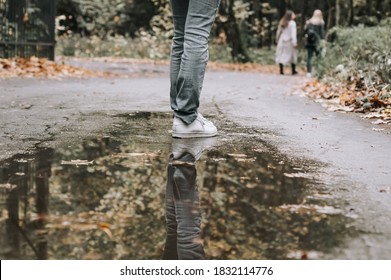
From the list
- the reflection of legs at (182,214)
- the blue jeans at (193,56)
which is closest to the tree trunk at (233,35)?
the blue jeans at (193,56)

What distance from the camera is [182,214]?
2715 mm

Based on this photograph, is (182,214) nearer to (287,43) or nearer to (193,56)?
(193,56)

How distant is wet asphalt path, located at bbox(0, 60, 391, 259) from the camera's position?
2834mm

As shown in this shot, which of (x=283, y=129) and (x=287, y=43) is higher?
(x=287, y=43)

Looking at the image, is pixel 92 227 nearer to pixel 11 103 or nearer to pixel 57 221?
pixel 57 221

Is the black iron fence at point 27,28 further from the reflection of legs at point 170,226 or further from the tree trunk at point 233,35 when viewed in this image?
the tree trunk at point 233,35

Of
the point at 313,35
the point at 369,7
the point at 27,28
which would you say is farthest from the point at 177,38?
the point at 369,7

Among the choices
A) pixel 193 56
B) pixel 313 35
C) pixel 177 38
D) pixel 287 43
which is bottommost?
pixel 287 43

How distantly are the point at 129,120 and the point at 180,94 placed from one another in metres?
1.09

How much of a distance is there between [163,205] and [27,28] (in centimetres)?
1273

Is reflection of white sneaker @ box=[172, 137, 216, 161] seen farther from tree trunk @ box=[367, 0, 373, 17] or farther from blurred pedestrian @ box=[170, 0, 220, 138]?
tree trunk @ box=[367, 0, 373, 17]

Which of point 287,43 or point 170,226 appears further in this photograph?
point 287,43

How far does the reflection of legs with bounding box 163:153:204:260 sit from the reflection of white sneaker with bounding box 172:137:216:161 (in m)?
0.31

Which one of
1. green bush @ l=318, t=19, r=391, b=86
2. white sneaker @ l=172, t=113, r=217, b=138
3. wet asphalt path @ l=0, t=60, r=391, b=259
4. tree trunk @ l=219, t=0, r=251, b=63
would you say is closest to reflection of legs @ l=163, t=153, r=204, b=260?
wet asphalt path @ l=0, t=60, r=391, b=259
